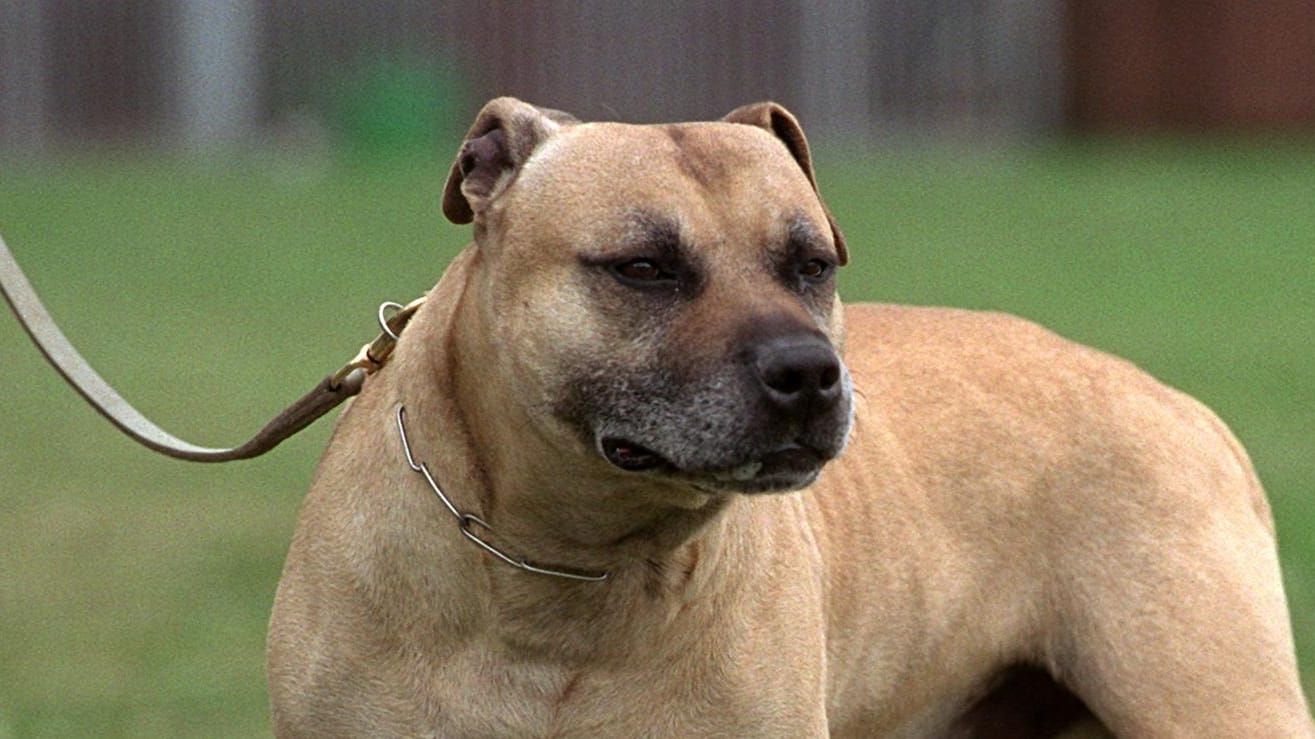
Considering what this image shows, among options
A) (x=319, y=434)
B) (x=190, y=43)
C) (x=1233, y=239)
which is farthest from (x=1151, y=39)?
(x=319, y=434)

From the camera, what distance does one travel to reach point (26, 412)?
13.2m

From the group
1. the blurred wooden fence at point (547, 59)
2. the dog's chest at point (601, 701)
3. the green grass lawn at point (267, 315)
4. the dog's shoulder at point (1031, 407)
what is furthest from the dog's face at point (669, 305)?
the blurred wooden fence at point (547, 59)

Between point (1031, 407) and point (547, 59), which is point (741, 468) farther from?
point (547, 59)

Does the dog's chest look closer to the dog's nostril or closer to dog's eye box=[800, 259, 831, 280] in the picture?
the dog's nostril

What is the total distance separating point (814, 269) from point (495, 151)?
28.1 inches

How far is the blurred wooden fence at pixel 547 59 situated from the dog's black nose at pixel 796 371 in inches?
912

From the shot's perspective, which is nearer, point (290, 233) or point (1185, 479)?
point (1185, 479)

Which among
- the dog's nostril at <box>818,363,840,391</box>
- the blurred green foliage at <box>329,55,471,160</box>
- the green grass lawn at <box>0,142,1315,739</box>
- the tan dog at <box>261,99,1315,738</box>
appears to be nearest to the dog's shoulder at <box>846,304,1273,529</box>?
the tan dog at <box>261,99,1315,738</box>

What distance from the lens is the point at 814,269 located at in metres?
5.04

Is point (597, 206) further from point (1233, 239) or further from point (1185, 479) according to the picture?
point (1233, 239)

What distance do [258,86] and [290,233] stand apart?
26.3ft

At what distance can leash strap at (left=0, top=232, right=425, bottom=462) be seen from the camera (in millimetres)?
5488

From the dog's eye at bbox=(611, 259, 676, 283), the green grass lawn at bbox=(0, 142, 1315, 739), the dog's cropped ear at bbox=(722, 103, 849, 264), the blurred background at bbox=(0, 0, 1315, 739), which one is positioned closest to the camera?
the dog's eye at bbox=(611, 259, 676, 283)

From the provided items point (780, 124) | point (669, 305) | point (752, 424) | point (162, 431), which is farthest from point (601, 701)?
point (162, 431)
